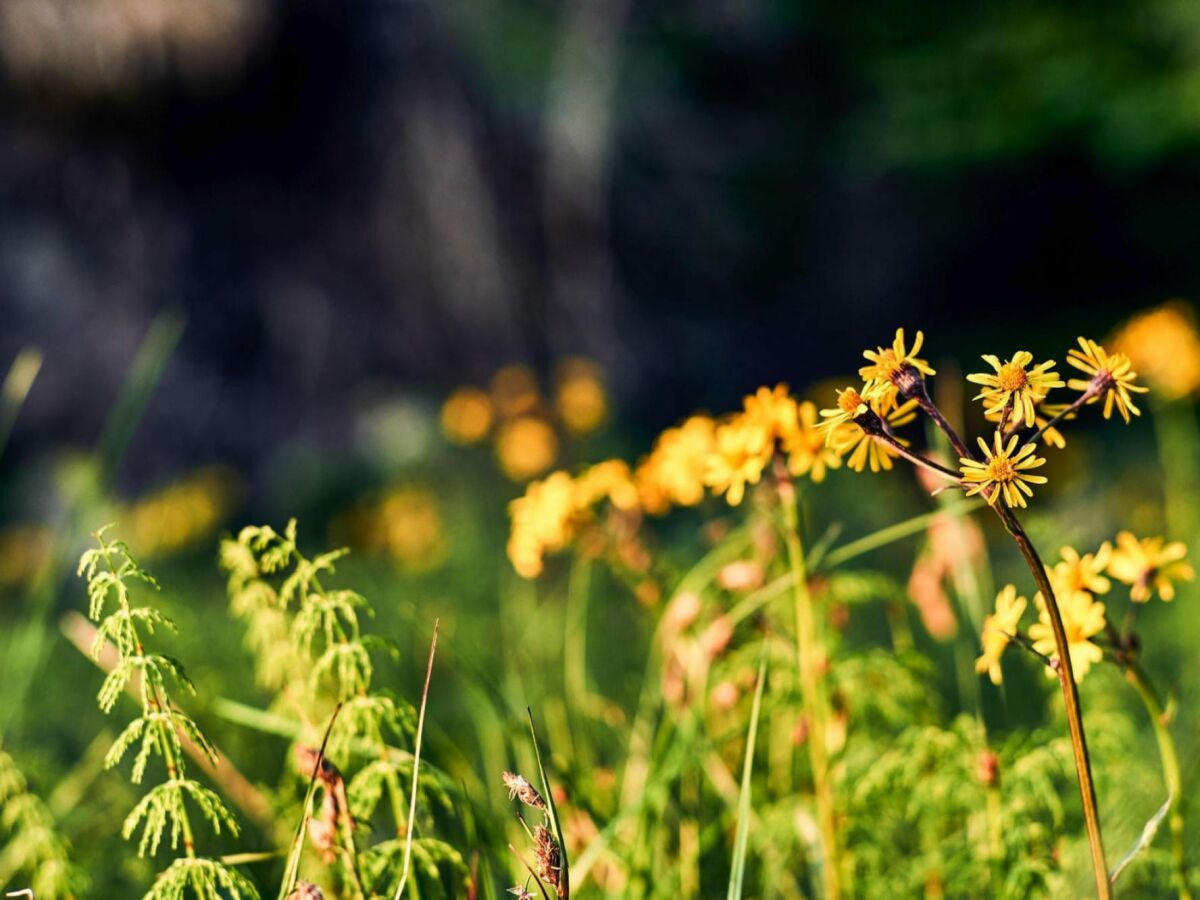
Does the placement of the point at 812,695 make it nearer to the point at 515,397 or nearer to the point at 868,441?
the point at 868,441

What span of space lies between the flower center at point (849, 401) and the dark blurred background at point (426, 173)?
4.04 meters

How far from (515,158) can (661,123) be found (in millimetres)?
787

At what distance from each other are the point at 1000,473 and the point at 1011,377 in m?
0.05

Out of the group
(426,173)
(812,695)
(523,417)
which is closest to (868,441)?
(812,695)

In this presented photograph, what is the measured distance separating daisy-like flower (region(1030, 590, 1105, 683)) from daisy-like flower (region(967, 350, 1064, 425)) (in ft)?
0.36

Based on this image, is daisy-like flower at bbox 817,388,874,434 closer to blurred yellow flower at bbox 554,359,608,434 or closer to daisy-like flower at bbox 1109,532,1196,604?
daisy-like flower at bbox 1109,532,1196,604

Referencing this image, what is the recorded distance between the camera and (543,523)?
97cm

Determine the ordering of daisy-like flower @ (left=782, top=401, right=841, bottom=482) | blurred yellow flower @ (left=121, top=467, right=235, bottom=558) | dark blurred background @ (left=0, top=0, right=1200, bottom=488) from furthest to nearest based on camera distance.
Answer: dark blurred background @ (left=0, top=0, right=1200, bottom=488) → blurred yellow flower @ (left=121, top=467, right=235, bottom=558) → daisy-like flower @ (left=782, top=401, right=841, bottom=482)

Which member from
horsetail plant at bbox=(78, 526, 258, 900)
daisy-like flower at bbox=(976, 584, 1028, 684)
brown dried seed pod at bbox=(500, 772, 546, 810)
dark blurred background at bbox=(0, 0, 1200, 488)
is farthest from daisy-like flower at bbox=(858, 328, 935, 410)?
dark blurred background at bbox=(0, 0, 1200, 488)

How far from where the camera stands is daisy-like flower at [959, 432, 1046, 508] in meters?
0.53

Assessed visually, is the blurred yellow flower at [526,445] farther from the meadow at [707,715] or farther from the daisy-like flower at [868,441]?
the daisy-like flower at [868,441]

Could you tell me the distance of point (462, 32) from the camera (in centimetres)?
461

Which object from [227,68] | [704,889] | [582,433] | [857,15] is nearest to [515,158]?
[227,68]

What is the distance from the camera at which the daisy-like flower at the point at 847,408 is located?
56 cm
